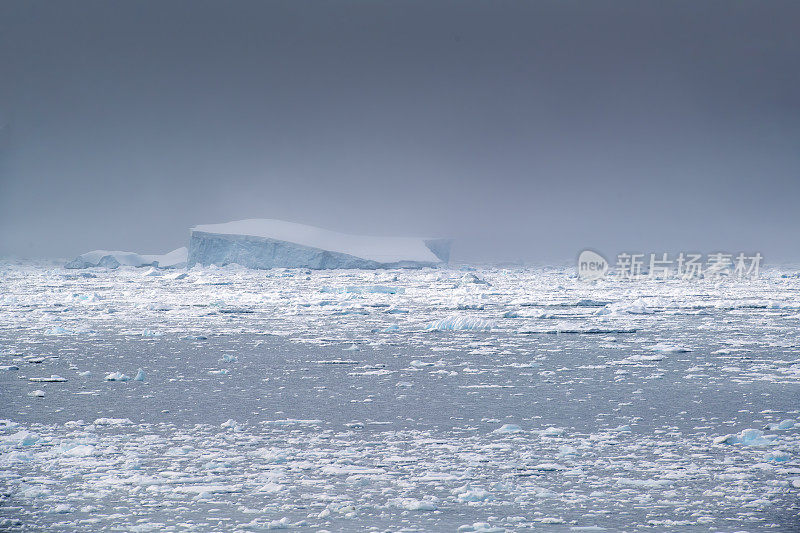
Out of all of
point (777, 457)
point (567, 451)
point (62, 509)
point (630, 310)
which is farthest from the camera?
point (630, 310)

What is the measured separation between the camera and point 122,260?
40.1 m

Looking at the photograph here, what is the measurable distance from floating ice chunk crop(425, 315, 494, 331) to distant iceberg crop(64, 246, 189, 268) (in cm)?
3160

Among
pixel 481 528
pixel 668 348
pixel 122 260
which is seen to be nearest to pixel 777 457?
pixel 481 528

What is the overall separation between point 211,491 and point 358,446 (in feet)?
3.04

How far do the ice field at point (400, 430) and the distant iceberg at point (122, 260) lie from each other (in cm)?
3183

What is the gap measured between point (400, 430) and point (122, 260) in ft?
126

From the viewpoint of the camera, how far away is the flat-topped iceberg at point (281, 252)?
114ft

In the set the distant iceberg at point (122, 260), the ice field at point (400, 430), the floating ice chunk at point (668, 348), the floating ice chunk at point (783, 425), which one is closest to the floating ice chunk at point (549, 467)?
the ice field at point (400, 430)

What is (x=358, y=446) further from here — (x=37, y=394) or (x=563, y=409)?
(x=37, y=394)

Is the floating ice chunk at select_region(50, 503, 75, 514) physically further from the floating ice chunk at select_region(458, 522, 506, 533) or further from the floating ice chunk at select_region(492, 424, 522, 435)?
the floating ice chunk at select_region(492, 424, 522, 435)

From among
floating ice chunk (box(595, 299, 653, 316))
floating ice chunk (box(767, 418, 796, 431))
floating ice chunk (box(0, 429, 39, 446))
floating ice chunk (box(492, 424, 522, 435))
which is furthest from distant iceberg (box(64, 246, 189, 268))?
floating ice chunk (box(767, 418, 796, 431))

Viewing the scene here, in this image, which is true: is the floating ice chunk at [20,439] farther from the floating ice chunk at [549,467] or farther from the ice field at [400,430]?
the floating ice chunk at [549,467]

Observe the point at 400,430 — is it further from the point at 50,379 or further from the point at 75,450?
the point at 50,379

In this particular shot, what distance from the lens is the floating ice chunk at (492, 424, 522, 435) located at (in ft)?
13.9
